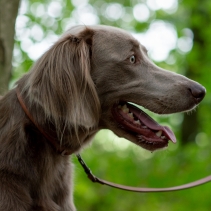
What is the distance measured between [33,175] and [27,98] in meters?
0.54

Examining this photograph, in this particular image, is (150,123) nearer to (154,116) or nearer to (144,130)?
(144,130)

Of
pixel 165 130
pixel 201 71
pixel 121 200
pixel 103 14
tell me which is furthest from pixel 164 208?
pixel 165 130

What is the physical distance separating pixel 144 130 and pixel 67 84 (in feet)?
2.35

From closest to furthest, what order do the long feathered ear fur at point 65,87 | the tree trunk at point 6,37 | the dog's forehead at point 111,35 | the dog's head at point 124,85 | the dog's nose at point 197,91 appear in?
the long feathered ear fur at point 65,87
the dog's head at point 124,85
the dog's nose at point 197,91
the dog's forehead at point 111,35
the tree trunk at point 6,37

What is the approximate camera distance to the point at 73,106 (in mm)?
3527

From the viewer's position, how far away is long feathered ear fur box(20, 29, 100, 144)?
350 centimetres

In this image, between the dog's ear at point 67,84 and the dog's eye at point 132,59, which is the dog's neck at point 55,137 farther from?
the dog's eye at point 132,59

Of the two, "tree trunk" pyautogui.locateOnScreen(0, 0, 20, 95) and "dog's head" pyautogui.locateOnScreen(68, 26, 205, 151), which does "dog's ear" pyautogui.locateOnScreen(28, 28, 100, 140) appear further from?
"tree trunk" pyautogui.locateOnScreen(0, 0, 20, 95)

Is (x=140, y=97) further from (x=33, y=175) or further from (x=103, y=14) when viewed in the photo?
(x=103, y=14)

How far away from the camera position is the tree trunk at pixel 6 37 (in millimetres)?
4926

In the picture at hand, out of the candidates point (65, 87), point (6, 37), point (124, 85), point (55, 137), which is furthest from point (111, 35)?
point (6, 37)

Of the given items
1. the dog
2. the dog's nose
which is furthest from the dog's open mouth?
the dog's nose

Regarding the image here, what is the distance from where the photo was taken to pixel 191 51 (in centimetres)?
1170

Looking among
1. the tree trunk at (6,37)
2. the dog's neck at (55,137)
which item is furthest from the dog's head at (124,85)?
the tree trunk at (6,37)
